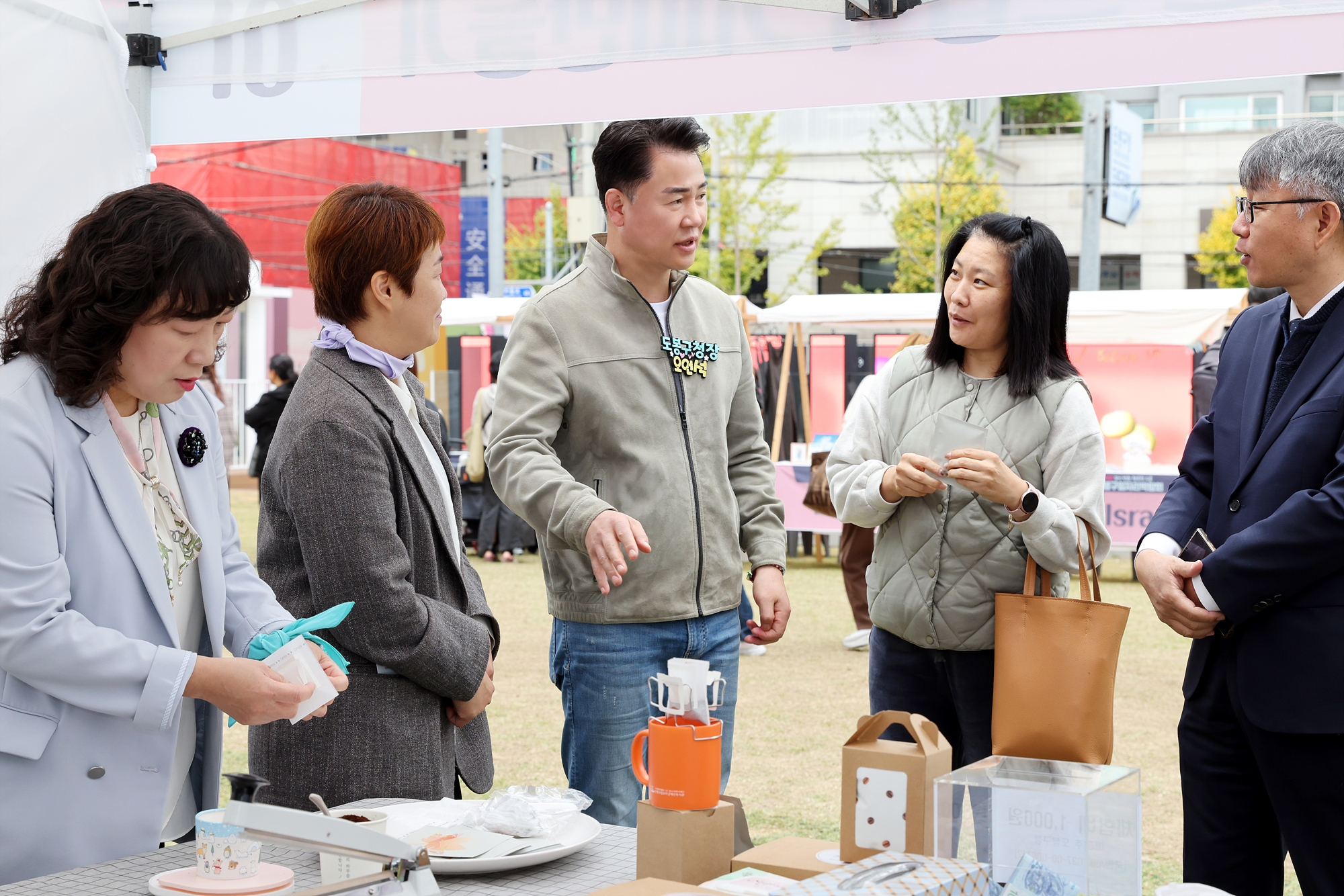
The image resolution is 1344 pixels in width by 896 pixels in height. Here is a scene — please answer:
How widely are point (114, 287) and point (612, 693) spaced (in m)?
1.19

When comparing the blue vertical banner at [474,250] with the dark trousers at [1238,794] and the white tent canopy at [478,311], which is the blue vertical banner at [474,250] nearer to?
the white tent canopy at [478,311]

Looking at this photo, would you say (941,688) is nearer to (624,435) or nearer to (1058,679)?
(1058,679)

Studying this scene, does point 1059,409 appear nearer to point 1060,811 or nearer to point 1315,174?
point 1315,174

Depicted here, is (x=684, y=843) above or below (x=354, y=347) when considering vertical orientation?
below

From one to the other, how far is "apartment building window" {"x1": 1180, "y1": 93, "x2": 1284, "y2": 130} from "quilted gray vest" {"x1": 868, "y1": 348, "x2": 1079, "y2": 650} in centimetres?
2422

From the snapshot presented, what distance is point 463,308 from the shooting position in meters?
12.5

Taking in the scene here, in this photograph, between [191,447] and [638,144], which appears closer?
[191,447]

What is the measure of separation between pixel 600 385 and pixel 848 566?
15.0 ft

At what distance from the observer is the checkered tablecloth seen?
1458 millimetres

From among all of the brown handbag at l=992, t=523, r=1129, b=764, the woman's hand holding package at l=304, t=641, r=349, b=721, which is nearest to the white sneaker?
the brown handbag at l=992, t=523, r=1129, b=764

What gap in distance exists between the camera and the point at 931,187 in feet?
71.6

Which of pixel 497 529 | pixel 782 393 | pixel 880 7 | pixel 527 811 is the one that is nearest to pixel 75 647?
pixel 527 811

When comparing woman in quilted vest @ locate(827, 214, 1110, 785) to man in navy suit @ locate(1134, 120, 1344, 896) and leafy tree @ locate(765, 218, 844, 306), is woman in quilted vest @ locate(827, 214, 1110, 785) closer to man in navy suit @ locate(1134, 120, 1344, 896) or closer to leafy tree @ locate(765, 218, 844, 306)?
man in navy suit @ locate(1134, 120, 1344, 896)

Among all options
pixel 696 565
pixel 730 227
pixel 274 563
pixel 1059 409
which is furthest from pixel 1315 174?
pixel 730 227
